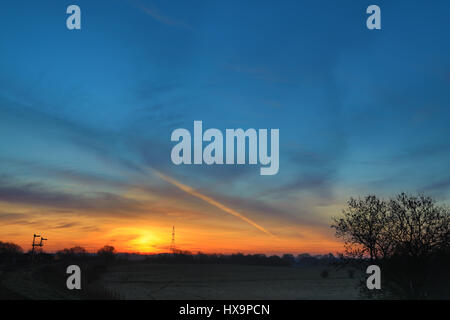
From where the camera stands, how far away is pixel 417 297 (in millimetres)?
29906
